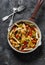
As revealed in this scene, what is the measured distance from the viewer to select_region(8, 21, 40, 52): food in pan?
144 centimetres

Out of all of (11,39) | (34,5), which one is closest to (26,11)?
(34,5)

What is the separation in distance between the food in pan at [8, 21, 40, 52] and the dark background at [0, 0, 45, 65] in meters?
0.04

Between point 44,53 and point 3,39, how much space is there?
0.69 feet

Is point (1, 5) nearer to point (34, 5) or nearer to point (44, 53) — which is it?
point (34, 5)

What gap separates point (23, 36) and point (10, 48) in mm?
88

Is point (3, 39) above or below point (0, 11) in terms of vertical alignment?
below

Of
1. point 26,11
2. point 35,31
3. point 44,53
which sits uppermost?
point 26,11

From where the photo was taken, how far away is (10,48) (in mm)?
1479

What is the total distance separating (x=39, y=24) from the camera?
151cm

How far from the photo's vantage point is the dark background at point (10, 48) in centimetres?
147

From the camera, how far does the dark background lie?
1475 millimetres

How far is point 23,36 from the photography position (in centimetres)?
145

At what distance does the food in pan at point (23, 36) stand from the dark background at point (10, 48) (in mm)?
45

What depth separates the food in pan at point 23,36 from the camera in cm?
144
